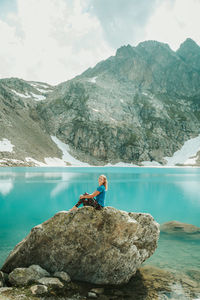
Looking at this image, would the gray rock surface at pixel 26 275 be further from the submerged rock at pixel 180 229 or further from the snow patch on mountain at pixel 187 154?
the snow patch on mountain at pixel 187 154

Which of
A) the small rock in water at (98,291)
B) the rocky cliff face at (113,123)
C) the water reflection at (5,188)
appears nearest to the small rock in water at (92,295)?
the small rock in water at (98,291)

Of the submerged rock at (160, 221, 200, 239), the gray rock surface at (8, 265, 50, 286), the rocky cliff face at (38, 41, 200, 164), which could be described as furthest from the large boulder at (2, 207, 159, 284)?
the rocky cliff face at (38, 41, 200, 164)

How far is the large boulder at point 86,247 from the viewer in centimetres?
877

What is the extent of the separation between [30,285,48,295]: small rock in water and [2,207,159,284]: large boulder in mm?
1514

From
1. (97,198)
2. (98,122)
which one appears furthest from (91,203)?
(98,122)

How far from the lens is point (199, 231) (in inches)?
637

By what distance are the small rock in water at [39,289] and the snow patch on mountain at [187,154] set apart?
553ft

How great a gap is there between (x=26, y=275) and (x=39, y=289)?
0.99 metres

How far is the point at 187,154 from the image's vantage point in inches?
6826

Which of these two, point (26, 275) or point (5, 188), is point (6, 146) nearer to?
point (5, 188)

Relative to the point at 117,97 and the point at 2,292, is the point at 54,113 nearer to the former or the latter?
the point at 117,97

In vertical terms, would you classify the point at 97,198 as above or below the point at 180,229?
above

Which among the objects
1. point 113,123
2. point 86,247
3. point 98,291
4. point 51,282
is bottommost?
point 98,291

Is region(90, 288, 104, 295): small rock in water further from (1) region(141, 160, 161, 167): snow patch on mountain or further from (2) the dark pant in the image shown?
(1) region(141, 160, 161, 167): snow patch on mountain
